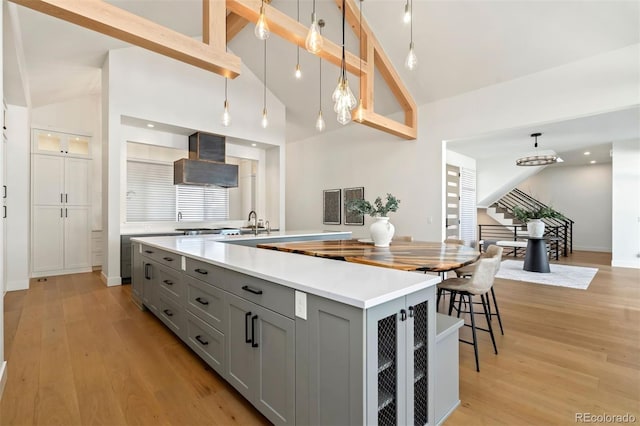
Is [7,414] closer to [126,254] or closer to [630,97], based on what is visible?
[126,254]

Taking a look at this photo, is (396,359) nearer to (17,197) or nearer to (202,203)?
(17,197)

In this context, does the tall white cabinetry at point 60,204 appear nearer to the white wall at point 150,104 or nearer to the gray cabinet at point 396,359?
the white wall at point 150,104

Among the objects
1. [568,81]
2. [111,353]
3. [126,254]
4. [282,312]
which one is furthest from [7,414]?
[568,81]

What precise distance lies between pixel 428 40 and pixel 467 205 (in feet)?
13.6

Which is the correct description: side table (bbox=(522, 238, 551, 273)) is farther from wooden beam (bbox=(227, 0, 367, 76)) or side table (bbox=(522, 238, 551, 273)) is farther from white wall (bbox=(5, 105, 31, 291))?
white wall (bbox=(5, 105, 31, 291))

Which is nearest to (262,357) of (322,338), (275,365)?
(275,365)

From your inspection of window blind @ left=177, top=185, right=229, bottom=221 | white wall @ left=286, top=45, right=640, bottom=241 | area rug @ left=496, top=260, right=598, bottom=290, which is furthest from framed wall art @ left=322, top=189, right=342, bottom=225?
area rug @ left=496, top=260, right=598, bottom=290

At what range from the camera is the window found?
6.16 m

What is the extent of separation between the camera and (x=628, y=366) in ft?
7.50

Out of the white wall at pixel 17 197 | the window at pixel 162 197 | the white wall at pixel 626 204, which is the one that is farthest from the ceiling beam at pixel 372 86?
the white wall at pixel 17 197

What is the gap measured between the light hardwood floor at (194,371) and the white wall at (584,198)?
692 cm

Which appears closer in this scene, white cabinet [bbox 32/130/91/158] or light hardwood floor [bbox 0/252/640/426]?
light hardwood floor [bbox 0/252/640/426]

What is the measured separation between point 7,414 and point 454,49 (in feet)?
19.4

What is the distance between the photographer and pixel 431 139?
225 inches
